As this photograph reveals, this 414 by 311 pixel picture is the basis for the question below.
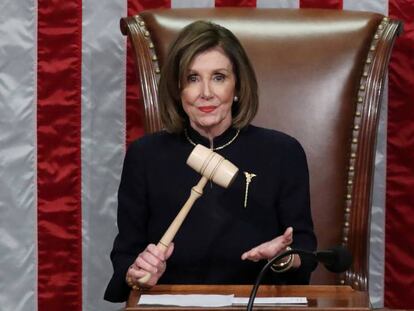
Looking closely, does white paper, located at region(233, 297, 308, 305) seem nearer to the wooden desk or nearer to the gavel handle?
the wooden desk

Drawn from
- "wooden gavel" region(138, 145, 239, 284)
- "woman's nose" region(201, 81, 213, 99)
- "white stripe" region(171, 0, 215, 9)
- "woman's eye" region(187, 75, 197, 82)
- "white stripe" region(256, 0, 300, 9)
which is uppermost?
"white stripe" region(256, 0, 300, 9)

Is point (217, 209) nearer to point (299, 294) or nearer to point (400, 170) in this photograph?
point (299, 294)

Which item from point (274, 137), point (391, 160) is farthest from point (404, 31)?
point (274, 137)

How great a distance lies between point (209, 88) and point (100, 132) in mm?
711

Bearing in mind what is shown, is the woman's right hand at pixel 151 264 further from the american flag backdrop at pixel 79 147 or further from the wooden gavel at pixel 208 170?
the american flag backdrop at pixel 79 147

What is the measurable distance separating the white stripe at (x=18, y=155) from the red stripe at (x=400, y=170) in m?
1.02

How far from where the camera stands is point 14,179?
281 cm

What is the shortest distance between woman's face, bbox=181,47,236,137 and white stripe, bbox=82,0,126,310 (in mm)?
623

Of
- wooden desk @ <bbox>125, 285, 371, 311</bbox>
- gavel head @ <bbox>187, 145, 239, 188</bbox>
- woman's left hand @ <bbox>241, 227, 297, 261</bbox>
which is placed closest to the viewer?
wooden desk @ <bbox>125, 285, 371, 311</bbox>

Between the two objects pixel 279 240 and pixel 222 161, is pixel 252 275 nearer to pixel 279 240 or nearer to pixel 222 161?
pixel 279 240

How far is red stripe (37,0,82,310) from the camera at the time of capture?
2777 millimetres

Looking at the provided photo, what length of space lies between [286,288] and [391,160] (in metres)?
1.08

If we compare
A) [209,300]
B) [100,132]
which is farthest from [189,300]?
[100,132]

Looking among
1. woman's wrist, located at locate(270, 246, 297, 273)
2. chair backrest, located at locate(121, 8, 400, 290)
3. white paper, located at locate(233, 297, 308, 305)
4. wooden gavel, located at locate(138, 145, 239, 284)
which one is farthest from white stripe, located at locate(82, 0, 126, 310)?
white paper, located at locate(233, 297, 308, 305)
